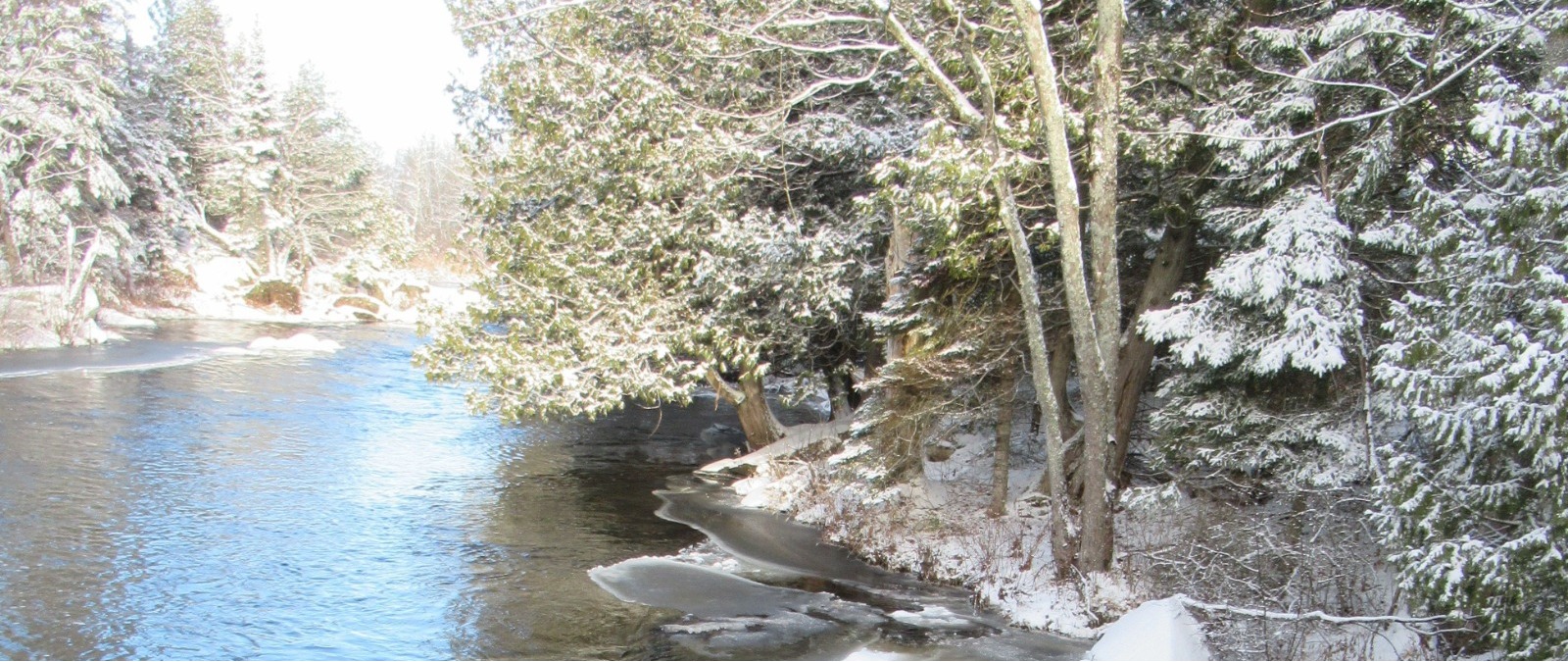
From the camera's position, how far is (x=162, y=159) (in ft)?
128

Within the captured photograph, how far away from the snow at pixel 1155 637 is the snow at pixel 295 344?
1163 inches

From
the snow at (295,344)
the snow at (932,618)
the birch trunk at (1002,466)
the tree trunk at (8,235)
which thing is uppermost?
the tree trunk at (8,235)

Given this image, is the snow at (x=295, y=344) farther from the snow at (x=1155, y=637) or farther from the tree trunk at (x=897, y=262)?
the snow at (x=1155, y=637)

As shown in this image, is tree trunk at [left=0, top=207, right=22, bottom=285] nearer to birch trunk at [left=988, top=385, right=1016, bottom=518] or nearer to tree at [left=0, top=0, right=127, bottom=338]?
tree at [left=0, top=0, right=127, bottom=338]

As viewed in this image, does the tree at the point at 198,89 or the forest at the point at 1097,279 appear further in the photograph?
the tree at the point at 198,89

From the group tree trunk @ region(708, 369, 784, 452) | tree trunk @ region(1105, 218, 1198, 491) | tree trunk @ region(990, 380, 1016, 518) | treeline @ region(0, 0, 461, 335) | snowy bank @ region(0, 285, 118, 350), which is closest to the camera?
tree trunk @ region(1105, 218, 1198, 491)

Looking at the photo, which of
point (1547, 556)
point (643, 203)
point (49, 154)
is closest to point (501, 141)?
point (643, 203)

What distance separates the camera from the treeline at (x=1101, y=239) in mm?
5977

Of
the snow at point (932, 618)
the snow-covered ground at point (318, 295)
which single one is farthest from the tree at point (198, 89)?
the snow at point (932, 618)

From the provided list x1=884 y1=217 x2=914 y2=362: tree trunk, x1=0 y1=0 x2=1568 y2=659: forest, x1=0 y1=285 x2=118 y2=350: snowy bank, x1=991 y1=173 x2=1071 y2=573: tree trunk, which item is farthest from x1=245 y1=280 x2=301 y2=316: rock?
x1=991 y1=173 x2=1071 y2=573: tree trunk

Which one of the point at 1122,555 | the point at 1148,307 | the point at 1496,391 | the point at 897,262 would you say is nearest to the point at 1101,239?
the point at 1148,307

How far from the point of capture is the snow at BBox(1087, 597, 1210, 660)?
6.36 meters

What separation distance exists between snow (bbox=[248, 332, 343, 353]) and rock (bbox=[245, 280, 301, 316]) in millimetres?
9332

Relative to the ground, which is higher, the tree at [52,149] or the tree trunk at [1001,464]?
the tree at [52,149]
